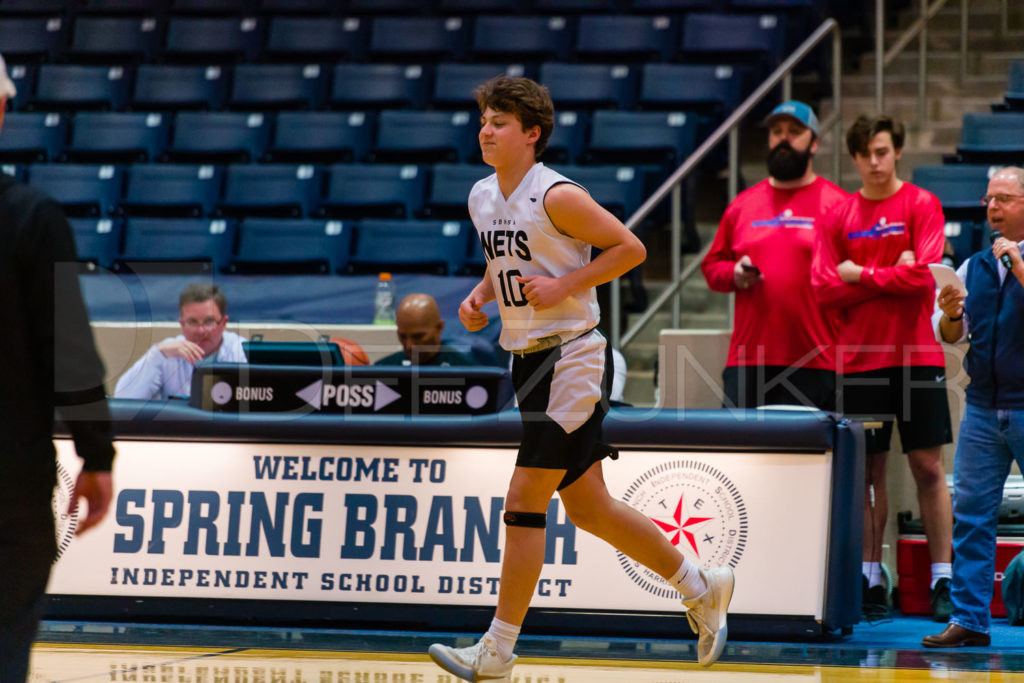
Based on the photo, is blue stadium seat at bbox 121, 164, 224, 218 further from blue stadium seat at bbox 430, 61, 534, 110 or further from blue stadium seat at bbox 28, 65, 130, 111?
blue stadium seat at bbox 430, 61, 534, 110

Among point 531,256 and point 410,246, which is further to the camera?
point 410,246

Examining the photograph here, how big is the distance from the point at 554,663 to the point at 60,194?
758 centimetres

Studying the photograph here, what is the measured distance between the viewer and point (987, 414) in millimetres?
4859

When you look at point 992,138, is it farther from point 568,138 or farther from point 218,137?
point 218,137

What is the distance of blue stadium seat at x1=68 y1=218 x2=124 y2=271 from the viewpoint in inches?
371

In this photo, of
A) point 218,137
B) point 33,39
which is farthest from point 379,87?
point 33,39

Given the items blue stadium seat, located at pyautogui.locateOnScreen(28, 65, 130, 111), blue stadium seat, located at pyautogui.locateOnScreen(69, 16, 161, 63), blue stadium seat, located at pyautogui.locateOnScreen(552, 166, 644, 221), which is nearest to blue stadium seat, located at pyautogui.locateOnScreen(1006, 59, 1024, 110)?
blue stadium seat, located at pyautogui.locateOnScreen(552, 166, 644, 221)

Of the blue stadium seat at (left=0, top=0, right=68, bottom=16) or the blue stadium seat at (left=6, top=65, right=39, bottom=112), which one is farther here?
the blue stadium seat at (left=0, top=0, right=68, bottom=16)

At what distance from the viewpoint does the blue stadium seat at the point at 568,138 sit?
32.1ft

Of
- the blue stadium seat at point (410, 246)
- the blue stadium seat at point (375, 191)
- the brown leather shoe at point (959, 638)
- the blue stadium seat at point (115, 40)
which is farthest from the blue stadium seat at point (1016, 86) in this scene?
the blue stadium seat at point (115, 40)

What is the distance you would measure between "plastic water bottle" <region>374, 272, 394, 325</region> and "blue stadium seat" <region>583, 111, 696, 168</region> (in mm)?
2425

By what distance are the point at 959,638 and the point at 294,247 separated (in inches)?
237

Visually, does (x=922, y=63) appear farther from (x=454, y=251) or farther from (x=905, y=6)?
(x=454, y=251)

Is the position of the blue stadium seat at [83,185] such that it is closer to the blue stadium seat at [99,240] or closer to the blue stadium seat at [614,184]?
the blue stadium seat at [99,240]
